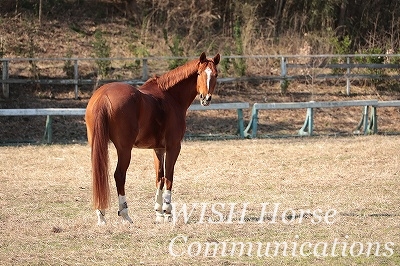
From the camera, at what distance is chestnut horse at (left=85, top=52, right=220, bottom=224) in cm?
907

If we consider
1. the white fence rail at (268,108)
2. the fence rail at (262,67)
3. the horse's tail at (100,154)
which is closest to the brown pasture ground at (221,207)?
the horse's tail at (100,154)

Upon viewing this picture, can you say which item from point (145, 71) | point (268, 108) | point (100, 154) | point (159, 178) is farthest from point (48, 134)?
point (100, 154)

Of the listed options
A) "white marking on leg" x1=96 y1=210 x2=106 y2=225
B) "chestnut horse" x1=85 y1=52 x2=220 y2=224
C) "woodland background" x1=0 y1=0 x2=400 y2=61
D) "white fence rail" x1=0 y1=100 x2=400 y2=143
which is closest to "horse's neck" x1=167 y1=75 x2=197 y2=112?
"chestnut horse" x1=85 y1=52 x2=220 y2=224

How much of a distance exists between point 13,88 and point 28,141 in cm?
490

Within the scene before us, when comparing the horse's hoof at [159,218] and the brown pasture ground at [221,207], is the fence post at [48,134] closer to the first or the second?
the brown pasture ground at [221,207]

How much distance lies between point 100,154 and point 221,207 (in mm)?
2281

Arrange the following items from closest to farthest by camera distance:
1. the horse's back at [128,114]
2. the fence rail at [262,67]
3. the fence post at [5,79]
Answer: the horse's back at [128,114] → the fence post at [5,79] → the fence rail at [262,67]

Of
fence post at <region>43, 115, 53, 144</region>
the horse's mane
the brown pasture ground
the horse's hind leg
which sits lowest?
fence post at <region>43, 115, 53, 144</region>

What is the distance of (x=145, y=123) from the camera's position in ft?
31.9

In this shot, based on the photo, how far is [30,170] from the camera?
1436 cm

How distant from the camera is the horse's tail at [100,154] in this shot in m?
8.91

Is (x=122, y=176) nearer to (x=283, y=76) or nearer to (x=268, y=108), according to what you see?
(x=268, y=108)

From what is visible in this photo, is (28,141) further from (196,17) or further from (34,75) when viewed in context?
(196,17)

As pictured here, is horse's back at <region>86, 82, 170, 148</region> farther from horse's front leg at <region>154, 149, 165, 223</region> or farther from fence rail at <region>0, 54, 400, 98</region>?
fence rail at <region>0, 54, 400, 98</region>
